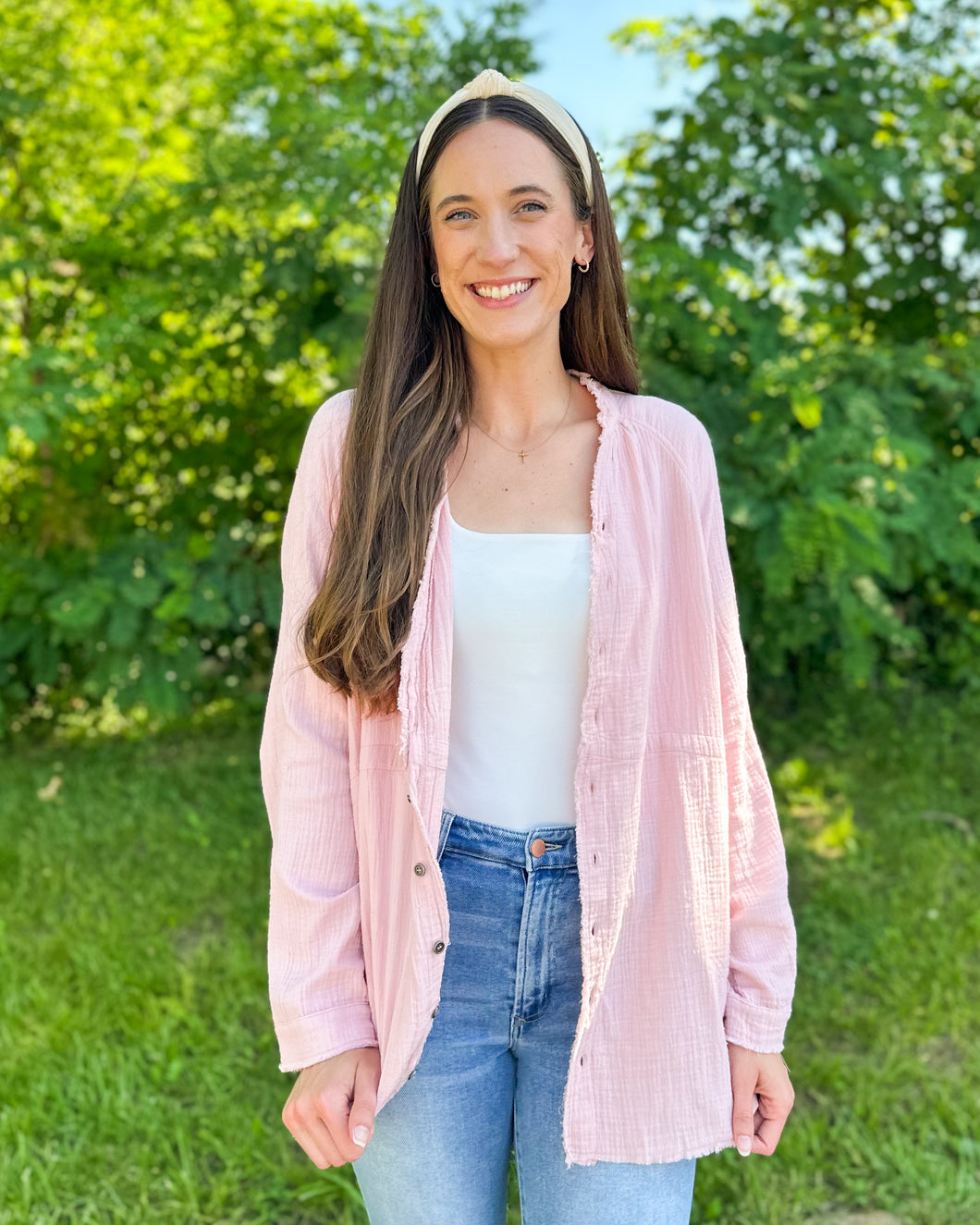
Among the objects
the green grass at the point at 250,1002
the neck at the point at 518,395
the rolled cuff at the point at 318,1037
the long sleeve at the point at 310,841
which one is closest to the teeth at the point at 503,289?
the neck at the point at 518,395

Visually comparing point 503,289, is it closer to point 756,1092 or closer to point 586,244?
point 586,244

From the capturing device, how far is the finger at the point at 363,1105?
4.85 ft

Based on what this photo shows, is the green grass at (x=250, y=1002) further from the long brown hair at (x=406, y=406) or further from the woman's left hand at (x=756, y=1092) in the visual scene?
the long brown hair at (x=406, y=406)

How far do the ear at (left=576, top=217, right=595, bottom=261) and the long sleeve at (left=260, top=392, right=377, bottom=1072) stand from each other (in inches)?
22.3

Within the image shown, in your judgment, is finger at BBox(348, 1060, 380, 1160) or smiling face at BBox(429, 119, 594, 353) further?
smiling face at BBox(429, 119, 594, 353)

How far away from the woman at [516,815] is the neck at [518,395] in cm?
11

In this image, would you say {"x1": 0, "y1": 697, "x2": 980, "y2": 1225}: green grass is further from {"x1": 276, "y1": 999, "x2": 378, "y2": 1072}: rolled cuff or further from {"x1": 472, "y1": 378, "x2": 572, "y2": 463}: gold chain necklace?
{"x1": 472, "y1": 378, "x2": 572, "y2": 463}: gold chain necklace

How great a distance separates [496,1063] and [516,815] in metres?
0.38

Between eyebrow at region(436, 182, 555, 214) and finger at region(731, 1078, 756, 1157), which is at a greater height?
eyebrow at region(436, 182, 555, 214)

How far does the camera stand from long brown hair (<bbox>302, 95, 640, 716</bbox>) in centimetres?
157

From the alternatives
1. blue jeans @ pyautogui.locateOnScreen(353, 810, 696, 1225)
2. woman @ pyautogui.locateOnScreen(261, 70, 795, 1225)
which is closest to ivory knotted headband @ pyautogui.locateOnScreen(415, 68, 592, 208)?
woman @ pyautogui.locateOnScreen(261, 70, 795, 1225)

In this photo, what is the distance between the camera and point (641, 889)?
158 centimetres

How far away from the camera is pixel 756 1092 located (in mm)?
1603

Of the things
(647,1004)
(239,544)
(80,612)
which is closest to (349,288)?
(239,544)
